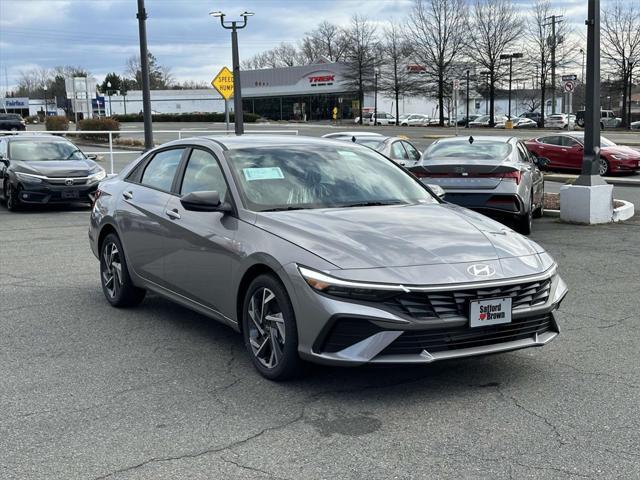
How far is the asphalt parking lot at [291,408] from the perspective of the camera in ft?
12.2

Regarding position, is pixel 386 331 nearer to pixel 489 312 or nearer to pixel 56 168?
pixel 489 312

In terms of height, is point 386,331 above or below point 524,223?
above

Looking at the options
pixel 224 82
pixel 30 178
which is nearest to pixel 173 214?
pixel 30 178

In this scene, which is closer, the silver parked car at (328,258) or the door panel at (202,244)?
the silver parked car at (328,258)

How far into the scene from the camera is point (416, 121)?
73375mm

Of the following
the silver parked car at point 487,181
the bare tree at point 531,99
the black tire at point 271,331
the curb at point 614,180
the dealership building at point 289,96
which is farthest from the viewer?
the bare tree at point 531,99

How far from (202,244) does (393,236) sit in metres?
1.52

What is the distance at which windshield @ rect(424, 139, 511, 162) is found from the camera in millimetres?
11477

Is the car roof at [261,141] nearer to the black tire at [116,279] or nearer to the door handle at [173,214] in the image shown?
the door handle at [173,214]

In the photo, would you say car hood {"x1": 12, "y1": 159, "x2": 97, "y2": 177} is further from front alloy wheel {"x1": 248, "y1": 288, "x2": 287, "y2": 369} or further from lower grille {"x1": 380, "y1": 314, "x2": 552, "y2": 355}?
lower grille {"x1": 380, "y1": 314, "x2": 552, "y2": 355}

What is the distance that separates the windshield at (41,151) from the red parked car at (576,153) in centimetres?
1444

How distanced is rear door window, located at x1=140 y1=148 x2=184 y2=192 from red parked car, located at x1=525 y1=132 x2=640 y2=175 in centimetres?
1918

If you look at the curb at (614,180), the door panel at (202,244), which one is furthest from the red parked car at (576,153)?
the door panel at (202,244)

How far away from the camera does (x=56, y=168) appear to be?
15.3 meters
